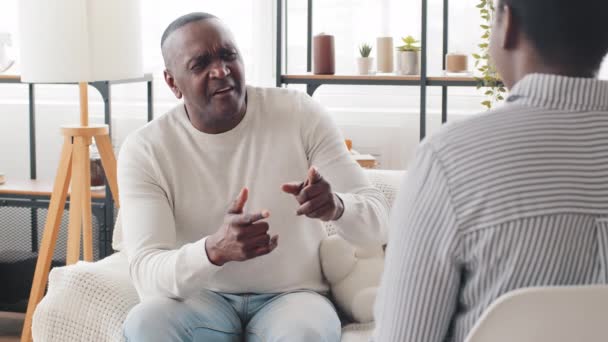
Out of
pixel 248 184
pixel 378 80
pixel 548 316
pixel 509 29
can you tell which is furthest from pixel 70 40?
pixel 548 316

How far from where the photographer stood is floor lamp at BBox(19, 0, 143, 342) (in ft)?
8.43

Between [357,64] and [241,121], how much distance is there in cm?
156

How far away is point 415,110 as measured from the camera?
3.70 metres

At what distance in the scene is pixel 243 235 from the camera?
158cm

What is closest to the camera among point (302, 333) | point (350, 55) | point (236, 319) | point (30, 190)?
point (302, 333)

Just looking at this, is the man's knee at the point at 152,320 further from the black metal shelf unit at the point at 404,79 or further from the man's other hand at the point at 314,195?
the black metal shelf unit at the point at 404,79

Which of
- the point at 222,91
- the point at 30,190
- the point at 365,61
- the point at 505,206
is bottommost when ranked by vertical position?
the point at 30,190

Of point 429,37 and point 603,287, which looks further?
point 429,37

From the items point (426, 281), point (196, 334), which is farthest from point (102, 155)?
point (426, 281)

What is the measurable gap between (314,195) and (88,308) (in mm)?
671

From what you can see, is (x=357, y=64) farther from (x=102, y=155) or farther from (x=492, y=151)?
(x=492, y=151)

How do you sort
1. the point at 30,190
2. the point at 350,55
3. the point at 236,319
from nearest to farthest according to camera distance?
the point at 236,319 → the point at 30,190 → the point at 350,55

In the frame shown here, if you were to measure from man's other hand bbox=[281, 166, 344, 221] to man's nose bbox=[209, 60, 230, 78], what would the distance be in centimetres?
39

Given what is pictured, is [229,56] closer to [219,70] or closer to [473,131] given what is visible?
[219,70]
